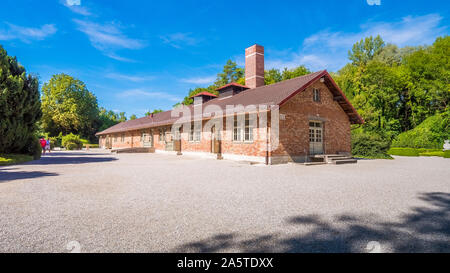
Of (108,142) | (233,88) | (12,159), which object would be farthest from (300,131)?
(108,142)

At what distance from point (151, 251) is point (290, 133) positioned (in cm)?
1252

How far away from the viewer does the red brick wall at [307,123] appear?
47.0 feet

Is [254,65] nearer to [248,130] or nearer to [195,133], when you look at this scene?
[195,133]

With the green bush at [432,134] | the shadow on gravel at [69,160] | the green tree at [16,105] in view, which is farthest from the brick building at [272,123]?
the green bush at [432,134]

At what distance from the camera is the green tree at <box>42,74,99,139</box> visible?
4450cm

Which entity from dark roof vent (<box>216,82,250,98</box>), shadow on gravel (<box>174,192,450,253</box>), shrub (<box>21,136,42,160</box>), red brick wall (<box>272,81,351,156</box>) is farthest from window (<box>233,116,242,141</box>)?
shrub (<box>21,136,42,160</box>)

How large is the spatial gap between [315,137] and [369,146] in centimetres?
701

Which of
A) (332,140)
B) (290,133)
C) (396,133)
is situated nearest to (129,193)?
(290,133)

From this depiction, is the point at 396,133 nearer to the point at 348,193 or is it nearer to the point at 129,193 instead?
the point at 348,193

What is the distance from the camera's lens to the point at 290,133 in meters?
14.5

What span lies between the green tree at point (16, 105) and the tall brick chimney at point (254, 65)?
15.8 meters

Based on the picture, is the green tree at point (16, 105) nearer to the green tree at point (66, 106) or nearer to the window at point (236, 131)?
the window at point (236, 131)

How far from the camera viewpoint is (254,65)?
21578 mm

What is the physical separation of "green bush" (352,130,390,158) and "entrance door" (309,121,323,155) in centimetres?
615
